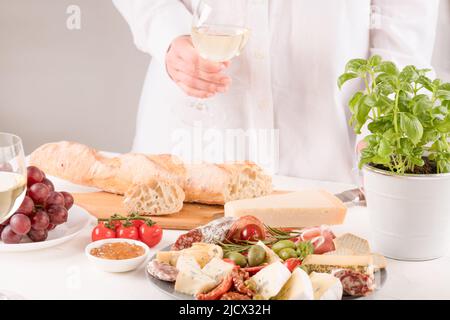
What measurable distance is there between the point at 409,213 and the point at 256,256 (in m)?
0.38

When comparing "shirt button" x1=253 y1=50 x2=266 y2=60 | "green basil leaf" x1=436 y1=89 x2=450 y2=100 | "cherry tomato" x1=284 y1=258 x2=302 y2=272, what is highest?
"shirt button" x1=253 y1=50 x2=266 y2=60

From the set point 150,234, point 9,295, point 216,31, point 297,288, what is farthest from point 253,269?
point 216,31

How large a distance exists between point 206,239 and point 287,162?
4.46ft

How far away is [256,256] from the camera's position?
58.2 inches

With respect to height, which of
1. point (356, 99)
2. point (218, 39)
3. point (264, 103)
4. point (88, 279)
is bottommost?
point (88, 279)

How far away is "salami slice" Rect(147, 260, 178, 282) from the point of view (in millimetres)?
1430

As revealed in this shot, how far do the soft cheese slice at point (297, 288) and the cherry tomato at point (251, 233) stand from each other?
28 cm

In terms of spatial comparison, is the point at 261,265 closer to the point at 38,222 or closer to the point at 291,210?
the point at 291,210

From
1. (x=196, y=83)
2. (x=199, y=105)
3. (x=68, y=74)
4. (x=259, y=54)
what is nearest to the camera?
(x=199, y=105)

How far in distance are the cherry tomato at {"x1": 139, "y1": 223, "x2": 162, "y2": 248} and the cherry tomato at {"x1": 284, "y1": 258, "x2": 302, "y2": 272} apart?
402 mm

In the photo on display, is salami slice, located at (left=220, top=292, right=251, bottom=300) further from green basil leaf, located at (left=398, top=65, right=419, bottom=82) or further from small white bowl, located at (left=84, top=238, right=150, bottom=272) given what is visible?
green basil leaf, located at (left=398, top=65, right=419, bottom=82)

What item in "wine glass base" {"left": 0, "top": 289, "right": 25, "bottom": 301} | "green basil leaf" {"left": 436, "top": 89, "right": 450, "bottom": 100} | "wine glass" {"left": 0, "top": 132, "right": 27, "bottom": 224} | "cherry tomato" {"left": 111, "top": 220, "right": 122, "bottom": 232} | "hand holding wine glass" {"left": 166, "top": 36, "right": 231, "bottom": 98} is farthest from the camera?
"hand holding wine glass" {"left": 166, "top": 36, "right": 231, "bottom": 98}

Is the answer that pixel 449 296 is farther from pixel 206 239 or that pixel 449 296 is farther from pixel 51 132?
pixel 51 132

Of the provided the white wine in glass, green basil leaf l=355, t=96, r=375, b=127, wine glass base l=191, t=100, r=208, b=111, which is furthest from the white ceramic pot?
wine glass base l=191, t=100, r=208, b=111
